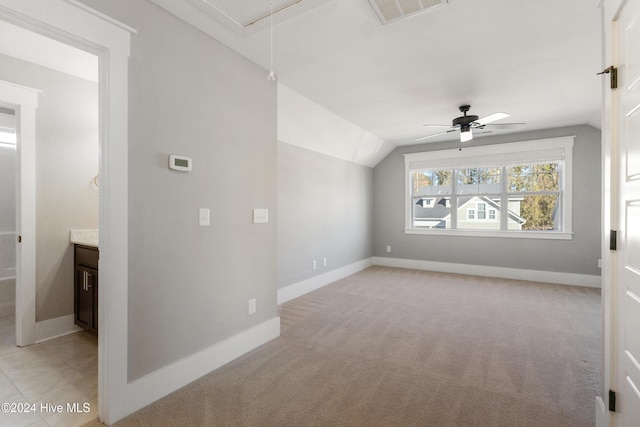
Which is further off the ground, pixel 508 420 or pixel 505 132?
pixel 505 132

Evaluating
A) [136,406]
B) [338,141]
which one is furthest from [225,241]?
[338,141]

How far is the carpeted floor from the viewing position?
1.79 meters

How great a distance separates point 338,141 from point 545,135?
3559 mm

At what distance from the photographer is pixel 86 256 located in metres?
2.77

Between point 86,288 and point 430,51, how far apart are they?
3.75 meters

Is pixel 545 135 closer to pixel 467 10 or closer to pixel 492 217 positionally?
pixel 492 217

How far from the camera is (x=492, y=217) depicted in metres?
5.62

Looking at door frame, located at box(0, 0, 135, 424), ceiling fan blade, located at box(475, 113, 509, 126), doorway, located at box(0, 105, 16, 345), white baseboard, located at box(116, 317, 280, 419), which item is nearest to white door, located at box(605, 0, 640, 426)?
ceiling fan blade, located at box(475, 113, 509, 126)

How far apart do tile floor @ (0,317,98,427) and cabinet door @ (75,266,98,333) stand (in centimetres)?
17

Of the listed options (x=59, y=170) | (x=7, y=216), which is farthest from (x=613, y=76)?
(x=7, y=216)

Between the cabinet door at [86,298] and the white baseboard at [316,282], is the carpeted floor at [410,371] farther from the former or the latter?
the cabinet door at [86,298]

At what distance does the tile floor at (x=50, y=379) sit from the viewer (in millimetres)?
1752

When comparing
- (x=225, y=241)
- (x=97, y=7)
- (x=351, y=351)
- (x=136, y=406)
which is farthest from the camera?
(x=351, y=351)

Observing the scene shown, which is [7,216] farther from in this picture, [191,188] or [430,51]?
[430,51]
